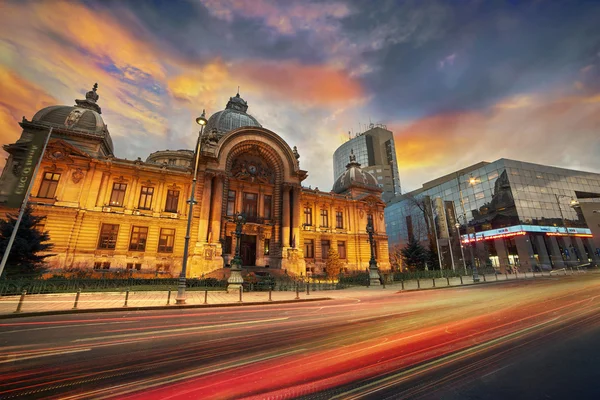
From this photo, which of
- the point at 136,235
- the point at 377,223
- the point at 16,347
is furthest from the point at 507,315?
the point at 377,223

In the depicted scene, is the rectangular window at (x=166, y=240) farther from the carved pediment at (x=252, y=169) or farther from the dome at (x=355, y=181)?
the dome at (x=355, y=181)

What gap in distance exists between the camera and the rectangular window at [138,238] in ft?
86.7

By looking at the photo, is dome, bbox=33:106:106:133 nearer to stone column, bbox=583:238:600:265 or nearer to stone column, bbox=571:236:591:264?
stone column, bbox=571:236:591:264

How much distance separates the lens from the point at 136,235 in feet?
88.3

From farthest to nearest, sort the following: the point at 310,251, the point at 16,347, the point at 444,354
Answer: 1. the point at 310,251
2. the point at 16,347
3. the point at 444,354

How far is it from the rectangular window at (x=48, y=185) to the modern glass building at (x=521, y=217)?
155 ft

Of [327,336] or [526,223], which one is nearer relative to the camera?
[327,336]

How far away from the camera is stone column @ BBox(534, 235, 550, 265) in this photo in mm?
39906

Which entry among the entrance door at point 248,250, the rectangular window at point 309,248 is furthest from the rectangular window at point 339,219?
the entrance door at point 248,250

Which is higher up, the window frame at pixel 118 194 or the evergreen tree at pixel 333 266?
the window frame at pixel 118 194

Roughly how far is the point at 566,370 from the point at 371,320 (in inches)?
183

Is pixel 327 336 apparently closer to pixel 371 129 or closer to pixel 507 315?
pixel 507 315

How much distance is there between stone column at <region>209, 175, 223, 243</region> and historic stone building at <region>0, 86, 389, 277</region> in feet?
0.37

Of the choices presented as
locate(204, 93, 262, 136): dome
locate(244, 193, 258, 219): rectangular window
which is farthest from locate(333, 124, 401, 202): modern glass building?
locate(244, 193, 258, 219): rectangular window
